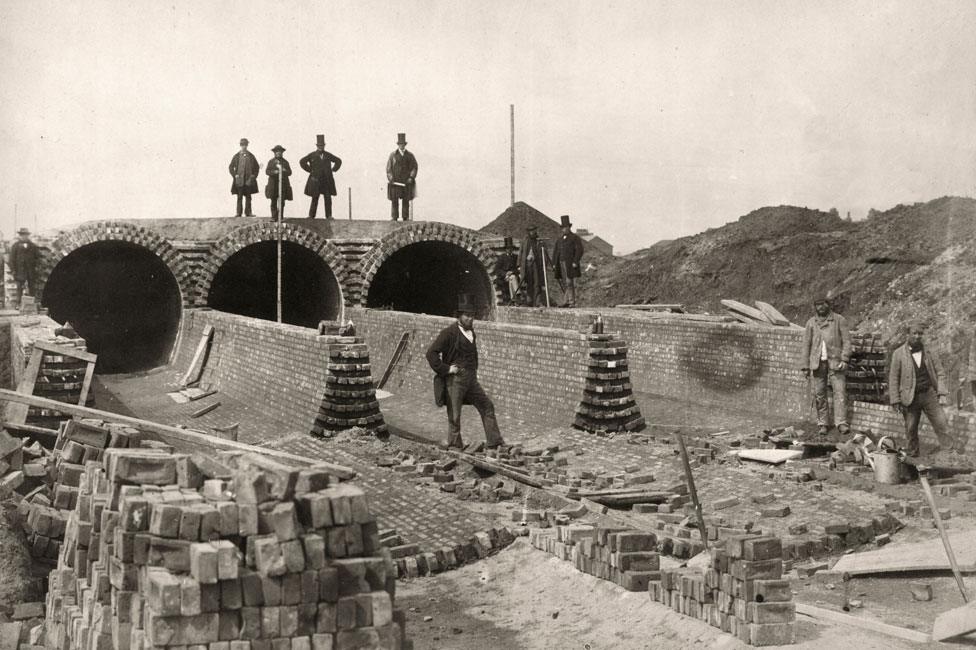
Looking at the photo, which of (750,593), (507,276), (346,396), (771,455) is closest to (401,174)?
(507,276)

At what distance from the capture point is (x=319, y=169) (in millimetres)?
22797

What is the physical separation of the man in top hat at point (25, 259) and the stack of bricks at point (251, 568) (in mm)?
15196

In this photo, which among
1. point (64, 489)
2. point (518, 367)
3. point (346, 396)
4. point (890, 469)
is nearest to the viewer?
point (64, 489)

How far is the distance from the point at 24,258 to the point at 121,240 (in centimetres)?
162

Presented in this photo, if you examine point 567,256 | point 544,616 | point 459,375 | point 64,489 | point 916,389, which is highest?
point 567,256

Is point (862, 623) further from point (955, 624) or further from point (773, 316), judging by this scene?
point (773, 316)

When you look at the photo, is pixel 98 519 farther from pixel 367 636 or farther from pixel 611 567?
pixel 611 567

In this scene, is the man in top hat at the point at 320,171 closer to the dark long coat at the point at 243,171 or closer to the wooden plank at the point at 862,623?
the dark long coat at the point at 243,171

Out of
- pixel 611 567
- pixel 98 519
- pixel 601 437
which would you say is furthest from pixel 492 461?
pixel 98 519

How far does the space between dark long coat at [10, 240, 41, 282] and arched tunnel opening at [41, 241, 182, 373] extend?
2.52m

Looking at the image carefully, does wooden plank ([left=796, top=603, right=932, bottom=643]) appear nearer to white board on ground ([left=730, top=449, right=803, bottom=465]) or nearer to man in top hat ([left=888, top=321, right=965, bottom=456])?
white board on ground ([left=730, top=449, right=803, bottom=465])

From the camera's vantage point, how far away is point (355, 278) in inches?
848

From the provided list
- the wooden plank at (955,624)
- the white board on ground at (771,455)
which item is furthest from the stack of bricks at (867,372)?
the wooden plank at (955,624)

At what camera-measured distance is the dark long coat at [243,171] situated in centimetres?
2286
